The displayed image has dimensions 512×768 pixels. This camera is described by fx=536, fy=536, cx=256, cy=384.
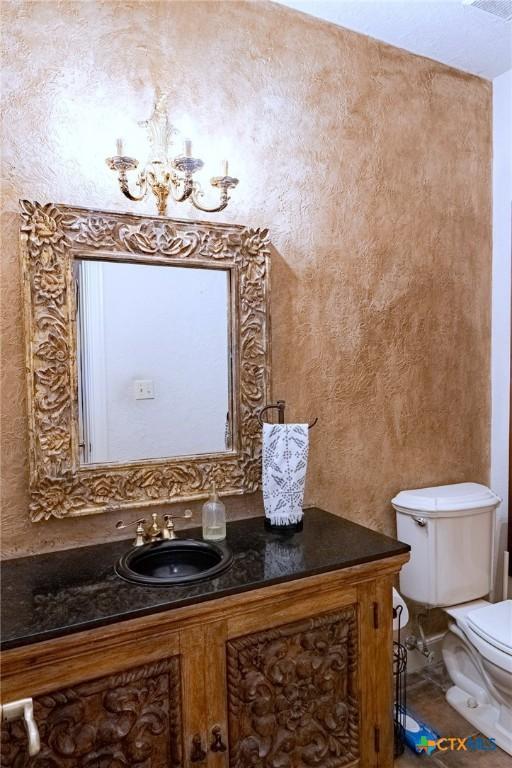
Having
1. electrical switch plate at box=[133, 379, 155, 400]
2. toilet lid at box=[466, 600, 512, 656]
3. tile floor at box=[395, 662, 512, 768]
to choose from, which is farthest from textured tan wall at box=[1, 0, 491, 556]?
tile floor at box=[395, 662, 512, 768]

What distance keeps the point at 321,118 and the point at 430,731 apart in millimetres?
2453

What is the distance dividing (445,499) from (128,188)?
1750mm

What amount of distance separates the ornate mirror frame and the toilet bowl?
3.44 ft

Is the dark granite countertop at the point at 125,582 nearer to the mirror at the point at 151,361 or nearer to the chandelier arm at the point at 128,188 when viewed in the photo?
the mirror at the point at 151,361

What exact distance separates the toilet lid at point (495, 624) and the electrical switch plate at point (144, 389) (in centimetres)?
152

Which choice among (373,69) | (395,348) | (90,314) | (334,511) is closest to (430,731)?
(334,511)

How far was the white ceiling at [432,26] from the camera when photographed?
2064 millimetres

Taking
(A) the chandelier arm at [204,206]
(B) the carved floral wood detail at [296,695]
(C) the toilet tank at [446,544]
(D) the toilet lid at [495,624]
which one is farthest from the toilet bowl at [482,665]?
(A) the chandelier arm at [204,206]

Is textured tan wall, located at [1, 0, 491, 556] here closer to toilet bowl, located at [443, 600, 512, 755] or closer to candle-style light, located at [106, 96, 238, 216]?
candle-style light, located at [106, 96, 238, 216]

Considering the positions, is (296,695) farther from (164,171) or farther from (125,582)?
(164,171)

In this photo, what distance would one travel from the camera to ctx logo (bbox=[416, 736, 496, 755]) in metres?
2.01

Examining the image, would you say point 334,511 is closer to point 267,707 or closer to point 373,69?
point 267,707

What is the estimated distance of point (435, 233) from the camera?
2488mm

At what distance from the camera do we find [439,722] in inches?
85.5
